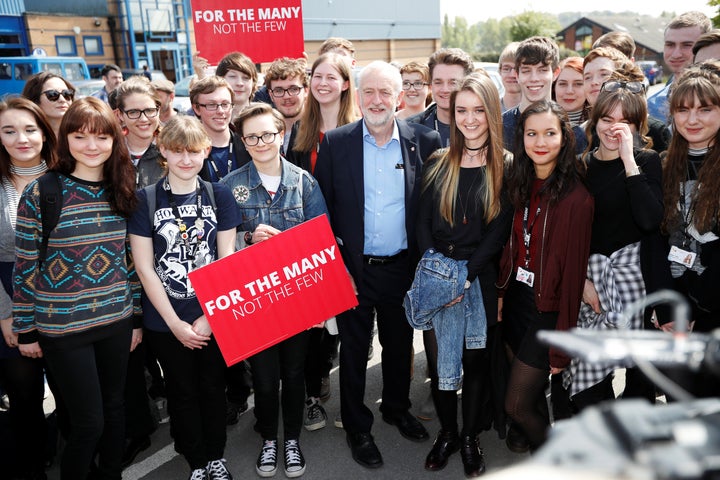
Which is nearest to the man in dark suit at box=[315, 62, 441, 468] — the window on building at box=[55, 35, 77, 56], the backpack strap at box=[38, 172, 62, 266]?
the backpack strap at box=[38, 172, 62, 266]

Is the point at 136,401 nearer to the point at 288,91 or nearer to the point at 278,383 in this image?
the point at 278,383

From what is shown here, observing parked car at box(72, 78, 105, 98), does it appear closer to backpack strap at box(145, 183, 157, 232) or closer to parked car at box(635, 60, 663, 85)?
backpack strap at box(145, 183, 157, 232)

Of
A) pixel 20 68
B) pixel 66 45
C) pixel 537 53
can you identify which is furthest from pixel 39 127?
pixel 66 45

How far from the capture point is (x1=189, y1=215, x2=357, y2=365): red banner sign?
9.44 ft

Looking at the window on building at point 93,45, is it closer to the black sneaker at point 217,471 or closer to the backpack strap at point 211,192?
the backpack strap at point 211,192

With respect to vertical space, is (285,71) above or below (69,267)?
above

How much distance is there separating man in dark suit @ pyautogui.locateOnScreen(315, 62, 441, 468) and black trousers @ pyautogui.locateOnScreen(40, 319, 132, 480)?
134cm

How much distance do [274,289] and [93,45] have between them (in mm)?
24762

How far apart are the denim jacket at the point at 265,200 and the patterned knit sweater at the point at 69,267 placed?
0.69m

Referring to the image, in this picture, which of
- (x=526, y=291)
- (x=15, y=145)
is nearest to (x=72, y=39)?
(x=15, y=145)

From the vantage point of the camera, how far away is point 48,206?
8.38 ft

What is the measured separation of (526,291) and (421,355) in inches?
78.3

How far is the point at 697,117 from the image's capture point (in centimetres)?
Answer: 282

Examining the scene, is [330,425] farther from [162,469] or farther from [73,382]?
[73,382]
